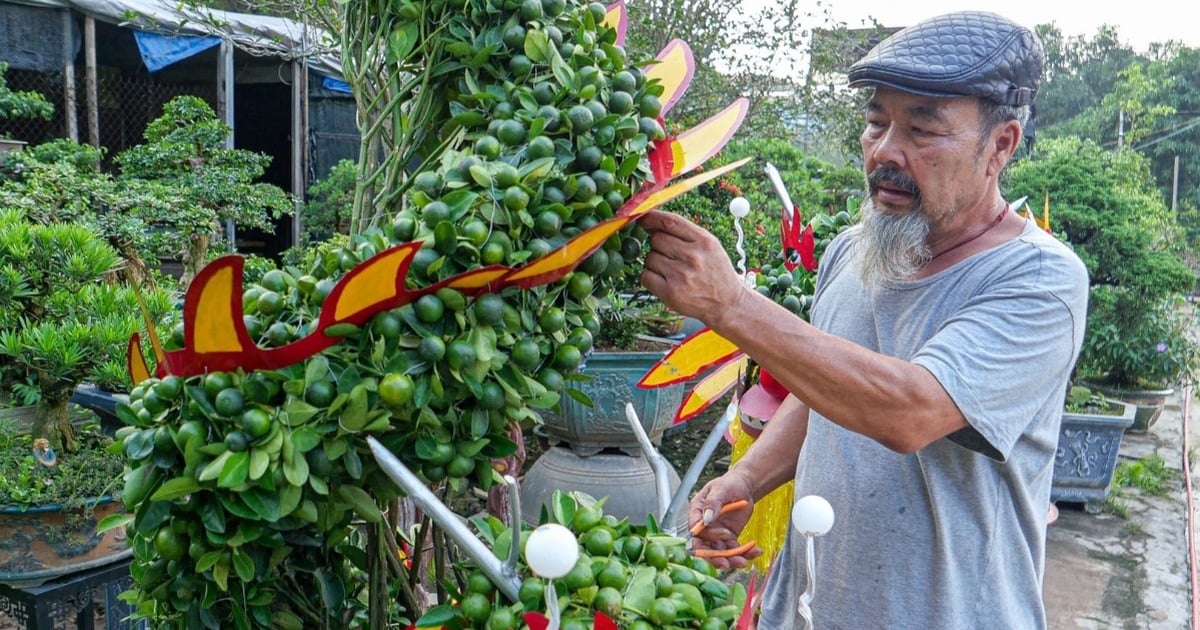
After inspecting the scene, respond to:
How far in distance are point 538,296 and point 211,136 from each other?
4270 mm

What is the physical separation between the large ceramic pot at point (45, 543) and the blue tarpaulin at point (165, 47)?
5.59 metres

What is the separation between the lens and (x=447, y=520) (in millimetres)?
796

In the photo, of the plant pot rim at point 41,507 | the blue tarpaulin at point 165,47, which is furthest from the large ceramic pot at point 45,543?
the blue tarpaulin at point 165,47

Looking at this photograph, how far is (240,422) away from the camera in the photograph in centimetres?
80

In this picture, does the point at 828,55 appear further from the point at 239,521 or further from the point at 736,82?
the point at 239,521

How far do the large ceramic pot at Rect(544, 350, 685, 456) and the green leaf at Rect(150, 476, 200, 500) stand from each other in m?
2.70

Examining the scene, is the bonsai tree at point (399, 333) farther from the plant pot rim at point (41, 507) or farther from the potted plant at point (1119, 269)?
the potted plant at point (1119, 269)

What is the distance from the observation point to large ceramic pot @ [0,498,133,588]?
1.78 meters

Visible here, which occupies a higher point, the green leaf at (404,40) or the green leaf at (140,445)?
the green leaf at (404,40)

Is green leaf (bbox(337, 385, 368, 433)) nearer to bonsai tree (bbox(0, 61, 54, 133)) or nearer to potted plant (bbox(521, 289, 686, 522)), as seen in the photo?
potted plant (bbox(521, 289, 686, 522))

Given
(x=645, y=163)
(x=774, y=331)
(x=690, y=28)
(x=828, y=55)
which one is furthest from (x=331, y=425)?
(x=828, y=55)

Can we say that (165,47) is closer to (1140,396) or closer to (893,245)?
(893,245)

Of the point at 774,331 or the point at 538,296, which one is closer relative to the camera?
the point at 538,296

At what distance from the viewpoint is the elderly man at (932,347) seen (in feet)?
3.80
